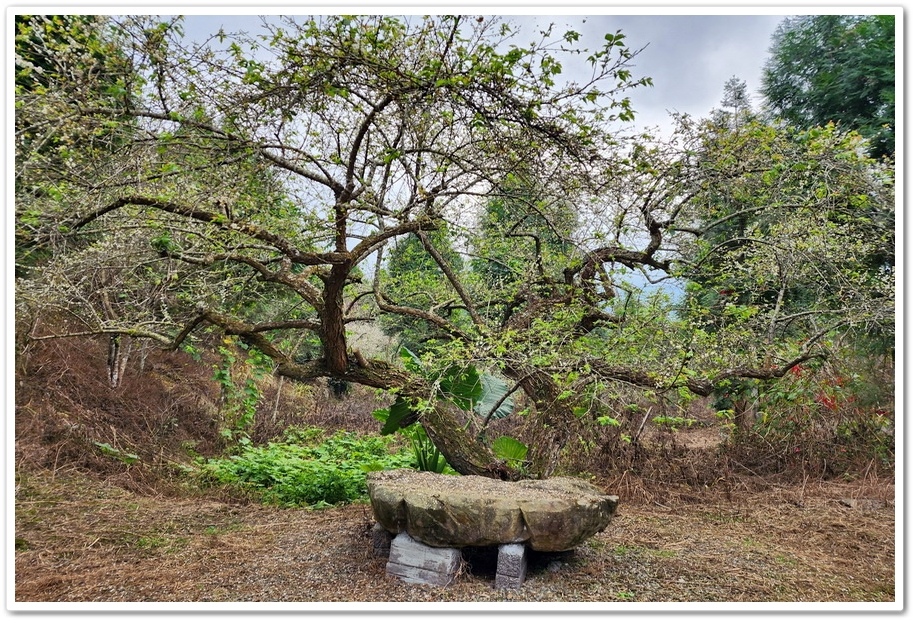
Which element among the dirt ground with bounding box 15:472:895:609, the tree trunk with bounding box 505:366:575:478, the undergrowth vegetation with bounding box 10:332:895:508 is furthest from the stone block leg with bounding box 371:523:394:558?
the tree trunk with bounding box 505:366:575:478

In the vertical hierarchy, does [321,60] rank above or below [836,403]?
above

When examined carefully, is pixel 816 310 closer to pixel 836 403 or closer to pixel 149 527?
pixel 836 403

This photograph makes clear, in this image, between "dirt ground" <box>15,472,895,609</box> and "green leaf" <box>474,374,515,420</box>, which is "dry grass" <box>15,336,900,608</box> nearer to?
"dirt ground" <box>15,472,895,609</box>

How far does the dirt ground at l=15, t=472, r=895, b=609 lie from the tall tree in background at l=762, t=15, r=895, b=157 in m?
2.66

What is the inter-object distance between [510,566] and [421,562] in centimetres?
43

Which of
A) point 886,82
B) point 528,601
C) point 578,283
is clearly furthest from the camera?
point 578,283

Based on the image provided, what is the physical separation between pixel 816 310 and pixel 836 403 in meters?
1.29

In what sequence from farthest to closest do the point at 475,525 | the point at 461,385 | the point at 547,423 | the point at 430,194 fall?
the point at 547,423, the point at 461,385, the point at 430,194, the point at 475,525

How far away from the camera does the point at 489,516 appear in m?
2.62

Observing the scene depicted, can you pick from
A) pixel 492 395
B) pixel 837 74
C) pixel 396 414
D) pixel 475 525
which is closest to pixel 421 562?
pixel 475 525

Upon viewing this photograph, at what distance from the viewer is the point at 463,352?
139 inches

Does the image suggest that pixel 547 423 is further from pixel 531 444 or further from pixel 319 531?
pixel 319 531

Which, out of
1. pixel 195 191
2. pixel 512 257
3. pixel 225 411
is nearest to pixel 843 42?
pixel 512 257

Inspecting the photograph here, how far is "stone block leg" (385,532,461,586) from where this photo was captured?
2676mm
